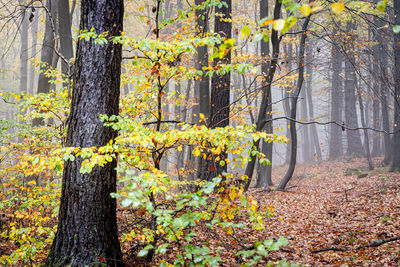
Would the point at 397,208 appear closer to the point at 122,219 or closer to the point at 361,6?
the point at 122,219

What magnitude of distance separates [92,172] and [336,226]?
5.39 meters

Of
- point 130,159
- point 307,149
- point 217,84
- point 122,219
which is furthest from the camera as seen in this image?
point 307,149

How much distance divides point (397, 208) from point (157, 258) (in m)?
5.91

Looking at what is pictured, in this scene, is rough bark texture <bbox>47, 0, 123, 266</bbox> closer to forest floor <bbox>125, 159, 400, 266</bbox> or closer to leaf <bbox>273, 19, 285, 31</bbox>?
forest floor <bbox>125, 159, 400, 266</bbox>

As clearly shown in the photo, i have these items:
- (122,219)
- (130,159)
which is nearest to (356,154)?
(122,219)

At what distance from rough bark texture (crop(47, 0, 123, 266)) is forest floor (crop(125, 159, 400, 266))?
2.50 feet

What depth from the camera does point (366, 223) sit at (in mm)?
6191

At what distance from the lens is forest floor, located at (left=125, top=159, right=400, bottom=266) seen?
457 centimetres

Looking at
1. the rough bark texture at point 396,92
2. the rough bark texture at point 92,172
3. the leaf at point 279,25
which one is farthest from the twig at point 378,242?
the leaf at point 279,25

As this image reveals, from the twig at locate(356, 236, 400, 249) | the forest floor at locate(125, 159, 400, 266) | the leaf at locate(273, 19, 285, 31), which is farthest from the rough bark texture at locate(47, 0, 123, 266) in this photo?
the twig at locate(356, 236, 400, 249)

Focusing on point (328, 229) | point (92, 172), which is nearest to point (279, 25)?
point (92, 172)

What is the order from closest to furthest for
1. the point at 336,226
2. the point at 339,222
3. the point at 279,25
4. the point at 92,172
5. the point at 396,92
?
the point at 279,25 → the point at 92,172 → the point at 336,226 → the point at 339,222 → the point at 396,92

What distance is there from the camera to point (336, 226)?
6301mm

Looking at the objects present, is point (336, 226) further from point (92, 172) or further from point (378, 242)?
point (92, 172)
